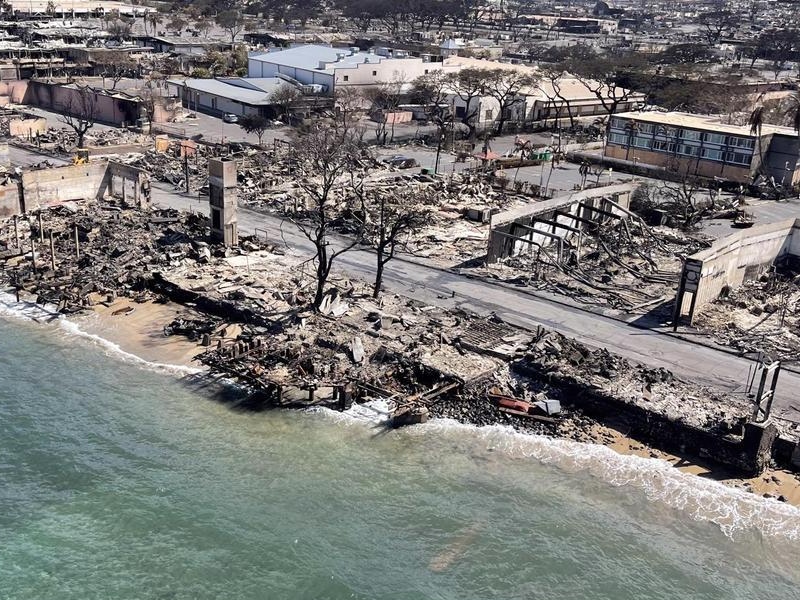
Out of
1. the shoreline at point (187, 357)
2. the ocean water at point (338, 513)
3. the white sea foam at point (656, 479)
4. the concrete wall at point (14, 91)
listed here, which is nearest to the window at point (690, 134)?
the shoreline at point (187, 357)

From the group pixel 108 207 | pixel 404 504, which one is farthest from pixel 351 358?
pixel 108 207

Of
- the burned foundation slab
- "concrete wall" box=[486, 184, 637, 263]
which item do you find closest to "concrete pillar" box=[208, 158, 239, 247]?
"concrete wall" box=[486, 184, 637, 263]

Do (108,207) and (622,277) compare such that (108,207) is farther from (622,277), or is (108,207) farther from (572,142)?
(572,142)

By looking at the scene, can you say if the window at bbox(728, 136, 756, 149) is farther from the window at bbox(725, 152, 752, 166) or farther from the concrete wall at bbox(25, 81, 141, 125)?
the concrete wall at bbox(25, 81, 141, 125)

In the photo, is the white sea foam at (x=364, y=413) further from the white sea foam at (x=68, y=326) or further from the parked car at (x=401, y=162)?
the parked car at (x=401, y=162)

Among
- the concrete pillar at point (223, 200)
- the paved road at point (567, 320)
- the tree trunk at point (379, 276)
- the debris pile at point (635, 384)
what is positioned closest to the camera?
the debris pile at point (635, 384)

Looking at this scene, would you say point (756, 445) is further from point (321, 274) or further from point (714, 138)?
point (714, 138)
